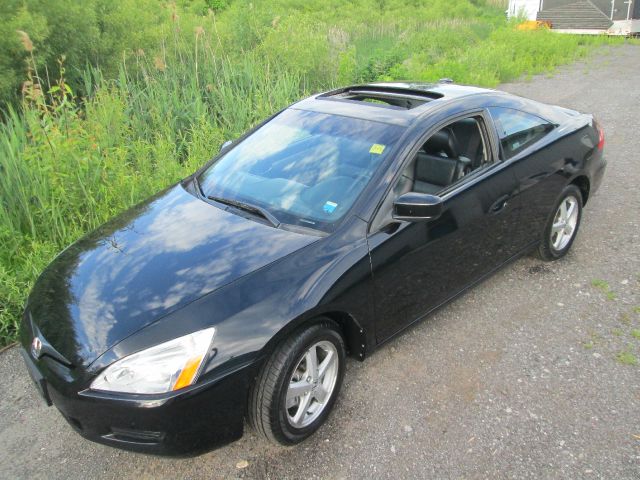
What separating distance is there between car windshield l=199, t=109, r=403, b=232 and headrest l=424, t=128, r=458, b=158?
0.97 ft

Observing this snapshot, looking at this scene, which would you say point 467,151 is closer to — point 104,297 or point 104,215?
point 104,297

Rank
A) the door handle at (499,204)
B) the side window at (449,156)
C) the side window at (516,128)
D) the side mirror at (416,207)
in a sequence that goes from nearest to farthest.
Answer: the side mirror at (416,207) → the side window at (449,156) → the door handle at (499,204) → the side window at (516,128)

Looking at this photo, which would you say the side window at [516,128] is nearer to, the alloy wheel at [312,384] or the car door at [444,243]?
the car door at [444,243]

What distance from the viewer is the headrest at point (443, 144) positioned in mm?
3355

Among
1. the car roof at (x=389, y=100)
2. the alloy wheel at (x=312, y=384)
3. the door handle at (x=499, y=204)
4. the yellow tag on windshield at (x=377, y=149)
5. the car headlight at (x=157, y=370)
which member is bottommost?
the alloy wheel at (x=312, y=384)

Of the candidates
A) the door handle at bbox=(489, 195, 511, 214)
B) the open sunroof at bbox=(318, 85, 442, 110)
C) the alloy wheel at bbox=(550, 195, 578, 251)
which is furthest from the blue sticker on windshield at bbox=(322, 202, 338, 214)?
the alloy wheel at bbox=(550, 195, 578, 251)

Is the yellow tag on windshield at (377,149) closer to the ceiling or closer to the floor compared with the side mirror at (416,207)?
closer to the ceiling

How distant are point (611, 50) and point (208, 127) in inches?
520

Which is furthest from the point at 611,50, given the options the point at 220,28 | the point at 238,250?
the point at 238,250

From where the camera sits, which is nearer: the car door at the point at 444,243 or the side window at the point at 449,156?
the car door at the point at 444,243

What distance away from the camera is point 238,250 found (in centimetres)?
277

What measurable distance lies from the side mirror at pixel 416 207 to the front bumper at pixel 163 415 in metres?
1.14

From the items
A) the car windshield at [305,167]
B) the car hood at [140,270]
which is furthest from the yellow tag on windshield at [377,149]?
the car hood at [140,270]

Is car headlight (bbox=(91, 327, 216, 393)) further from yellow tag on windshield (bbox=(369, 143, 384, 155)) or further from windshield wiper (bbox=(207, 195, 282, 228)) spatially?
yellow tag on windshield (bbox=(369, 143, 384, 155))
